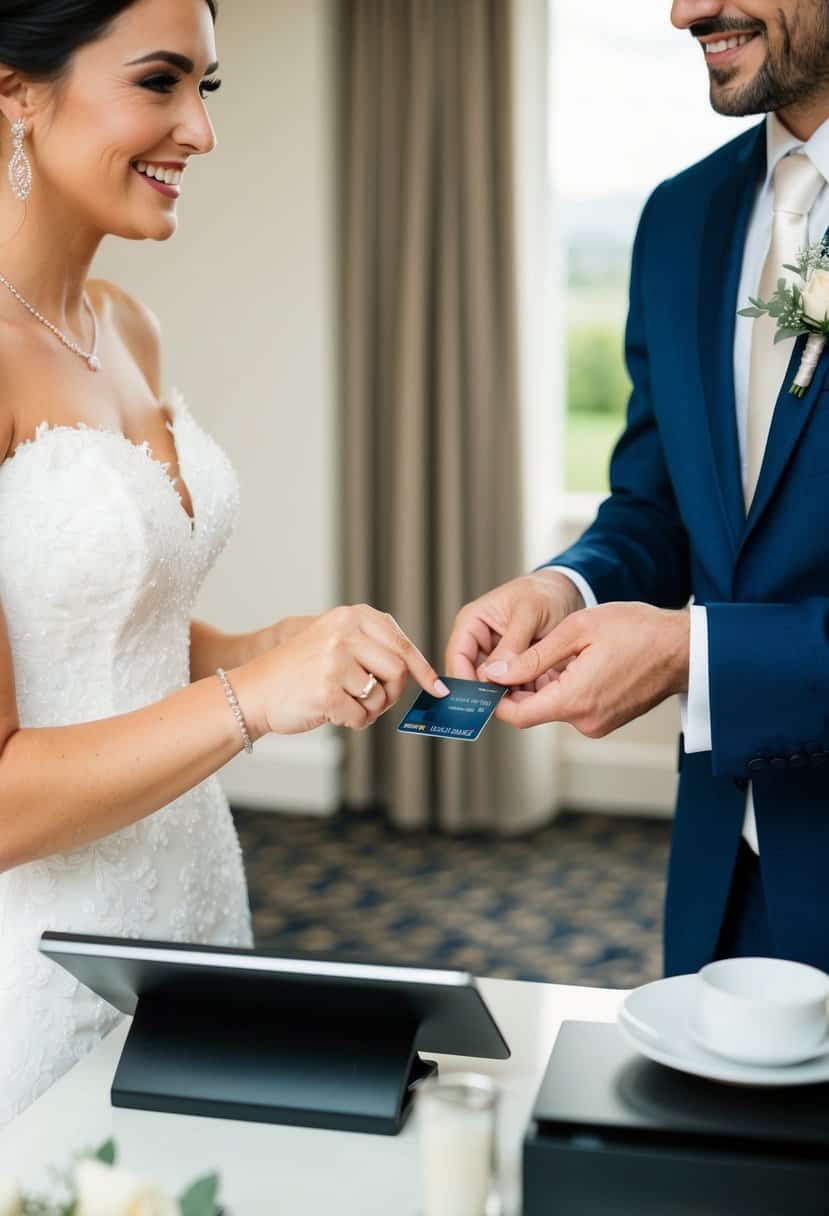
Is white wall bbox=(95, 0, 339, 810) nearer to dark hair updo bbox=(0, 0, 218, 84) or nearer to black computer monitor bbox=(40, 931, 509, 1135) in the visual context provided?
dark hair updo bbox=(0, 0, 218, 84)

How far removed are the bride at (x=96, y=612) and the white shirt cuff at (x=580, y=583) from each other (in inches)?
17.6

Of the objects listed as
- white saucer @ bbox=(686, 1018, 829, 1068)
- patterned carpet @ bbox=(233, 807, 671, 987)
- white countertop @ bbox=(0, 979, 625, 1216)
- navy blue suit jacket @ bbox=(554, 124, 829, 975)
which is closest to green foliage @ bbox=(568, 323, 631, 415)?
patterned carpet @ bbox=(233, 807, 671, 987)

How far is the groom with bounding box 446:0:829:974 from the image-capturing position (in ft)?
6.01

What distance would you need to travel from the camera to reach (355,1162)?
1.34 metres

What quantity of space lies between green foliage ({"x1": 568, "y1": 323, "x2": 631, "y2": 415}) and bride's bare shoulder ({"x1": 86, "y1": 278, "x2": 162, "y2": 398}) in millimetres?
3526

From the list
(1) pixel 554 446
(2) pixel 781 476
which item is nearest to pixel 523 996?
(2) pixel 781 476

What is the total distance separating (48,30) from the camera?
1.91 meters

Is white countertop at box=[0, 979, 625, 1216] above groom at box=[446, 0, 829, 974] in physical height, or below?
below

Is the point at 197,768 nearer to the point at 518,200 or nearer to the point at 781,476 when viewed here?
the point at 781,476

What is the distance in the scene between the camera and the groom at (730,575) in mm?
1832

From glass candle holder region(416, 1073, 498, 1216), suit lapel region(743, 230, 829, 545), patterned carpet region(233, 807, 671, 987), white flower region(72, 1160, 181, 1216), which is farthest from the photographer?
patterned carpet region(233, 807, 671, 987)

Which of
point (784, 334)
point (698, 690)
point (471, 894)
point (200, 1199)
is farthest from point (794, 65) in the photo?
point (471, 894)

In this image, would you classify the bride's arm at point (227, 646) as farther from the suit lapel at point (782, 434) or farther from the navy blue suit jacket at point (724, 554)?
the suit lapel at point (782, 434)

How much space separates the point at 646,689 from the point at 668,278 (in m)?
0.72
